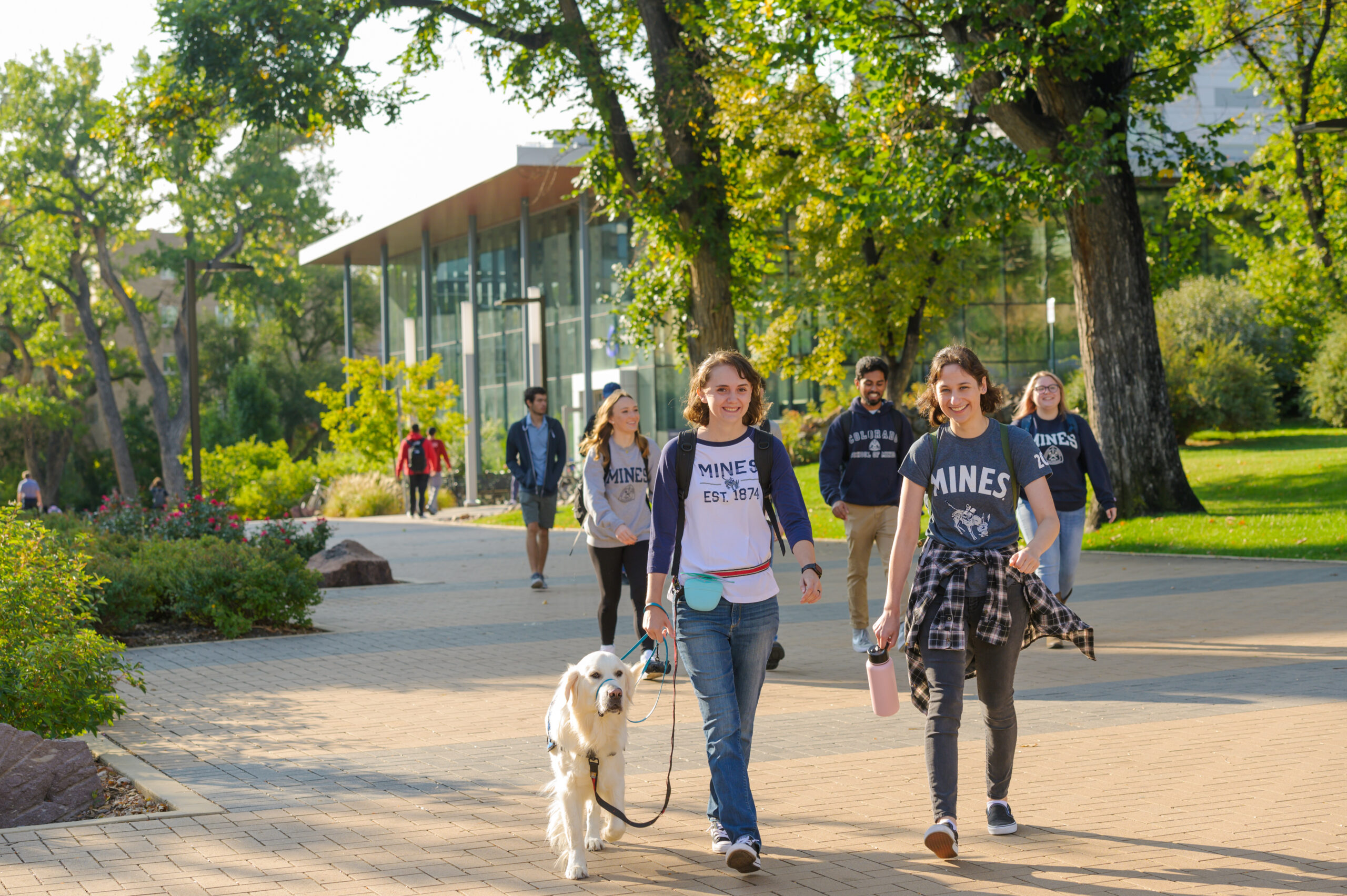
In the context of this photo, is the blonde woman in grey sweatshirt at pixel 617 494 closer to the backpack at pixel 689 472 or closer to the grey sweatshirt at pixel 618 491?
the grey sweatshirt at pixel 618 491

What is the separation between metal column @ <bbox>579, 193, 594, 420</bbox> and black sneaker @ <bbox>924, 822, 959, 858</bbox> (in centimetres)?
2946

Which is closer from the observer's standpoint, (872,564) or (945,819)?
(945,819)

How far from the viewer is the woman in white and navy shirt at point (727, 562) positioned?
474 centimetres

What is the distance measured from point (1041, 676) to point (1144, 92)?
1063cm

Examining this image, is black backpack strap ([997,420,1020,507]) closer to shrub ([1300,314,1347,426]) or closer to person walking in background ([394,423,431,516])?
person walking in background ([394,423,431,516])

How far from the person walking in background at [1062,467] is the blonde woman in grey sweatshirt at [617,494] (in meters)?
2.52

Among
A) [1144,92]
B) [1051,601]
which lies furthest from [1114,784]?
[1144,92]

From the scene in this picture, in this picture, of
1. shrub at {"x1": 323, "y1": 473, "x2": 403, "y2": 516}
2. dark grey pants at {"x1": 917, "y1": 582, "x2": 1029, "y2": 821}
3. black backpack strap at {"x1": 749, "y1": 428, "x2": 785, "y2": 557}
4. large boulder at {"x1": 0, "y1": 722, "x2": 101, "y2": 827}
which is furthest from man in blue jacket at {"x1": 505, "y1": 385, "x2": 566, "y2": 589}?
shrub at {"x1": 323, "y1": 473, "x2": 403, "y2": 516}

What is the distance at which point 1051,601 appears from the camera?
4945mm

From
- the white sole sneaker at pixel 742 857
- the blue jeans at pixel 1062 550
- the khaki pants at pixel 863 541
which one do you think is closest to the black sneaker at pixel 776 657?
the khaki pants at pixel 863 541

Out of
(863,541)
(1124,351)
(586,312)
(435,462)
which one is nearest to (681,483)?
(863,541)

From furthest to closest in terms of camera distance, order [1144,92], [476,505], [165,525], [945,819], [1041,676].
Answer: [476,505]
[1144,92]
[165,525]
[1041,676]
[945,819]

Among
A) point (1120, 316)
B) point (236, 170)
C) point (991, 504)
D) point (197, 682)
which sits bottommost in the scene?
point (197, 682)

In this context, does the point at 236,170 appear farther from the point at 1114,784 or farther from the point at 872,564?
the point at 1114,784
